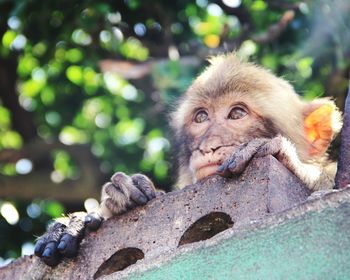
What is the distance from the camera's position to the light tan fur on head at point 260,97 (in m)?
6.84

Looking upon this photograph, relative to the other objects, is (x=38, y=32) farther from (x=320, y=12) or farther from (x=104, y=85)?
(x=320, y=12)

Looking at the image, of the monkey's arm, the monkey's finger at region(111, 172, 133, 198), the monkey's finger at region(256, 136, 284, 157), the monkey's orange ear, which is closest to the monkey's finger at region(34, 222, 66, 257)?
the monkey's arm

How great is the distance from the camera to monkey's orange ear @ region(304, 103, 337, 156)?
23.0ft

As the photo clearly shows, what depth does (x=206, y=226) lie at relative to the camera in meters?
5.30

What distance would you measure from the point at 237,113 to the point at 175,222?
1582 millimetres

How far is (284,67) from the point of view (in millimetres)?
9320

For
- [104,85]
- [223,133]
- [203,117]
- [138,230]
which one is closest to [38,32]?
[104,85]

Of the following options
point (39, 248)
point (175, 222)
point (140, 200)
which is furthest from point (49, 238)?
point (175, 222)

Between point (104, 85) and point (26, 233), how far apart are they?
1851 mm

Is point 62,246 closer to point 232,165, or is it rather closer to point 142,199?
point 142,199

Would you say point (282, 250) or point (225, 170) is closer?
point (282, 250)

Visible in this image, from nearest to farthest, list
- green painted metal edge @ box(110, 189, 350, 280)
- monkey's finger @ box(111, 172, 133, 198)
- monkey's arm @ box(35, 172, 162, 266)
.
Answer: green painted metal edge @ box(110, 189, 350, 280)
monkey's arm @ box(35, 172, 162, 266)
monkey's finger @ box(111, 172, 133, 198)

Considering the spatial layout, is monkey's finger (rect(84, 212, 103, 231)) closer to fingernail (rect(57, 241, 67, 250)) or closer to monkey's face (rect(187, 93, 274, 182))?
fingernail (rect(57, 241, 67, 250))

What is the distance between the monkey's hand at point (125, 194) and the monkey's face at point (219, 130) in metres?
0.36
